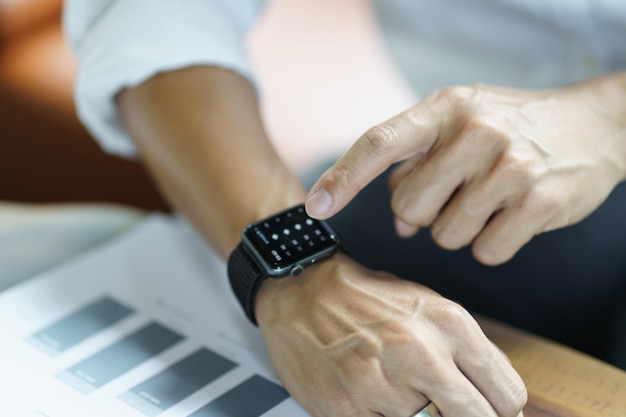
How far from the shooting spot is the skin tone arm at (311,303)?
0.52m

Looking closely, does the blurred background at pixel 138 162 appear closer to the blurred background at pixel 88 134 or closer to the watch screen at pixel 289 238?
the blurred background at pixel 88 134

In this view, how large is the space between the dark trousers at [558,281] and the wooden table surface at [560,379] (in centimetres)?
11

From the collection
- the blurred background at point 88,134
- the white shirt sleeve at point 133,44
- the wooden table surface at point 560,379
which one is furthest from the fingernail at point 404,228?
the blurred background at point 88,134

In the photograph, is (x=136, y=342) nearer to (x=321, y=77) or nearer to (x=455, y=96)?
(x=455, y=96)

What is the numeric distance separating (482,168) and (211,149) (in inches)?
9.6

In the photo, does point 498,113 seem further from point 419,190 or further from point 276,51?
point 276,51

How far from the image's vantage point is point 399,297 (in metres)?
0.57

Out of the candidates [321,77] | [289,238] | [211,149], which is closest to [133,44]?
[211,149]

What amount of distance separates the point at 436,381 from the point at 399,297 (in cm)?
8

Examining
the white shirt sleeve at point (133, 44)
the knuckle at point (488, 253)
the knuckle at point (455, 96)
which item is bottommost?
the knuckle at point (488, 253)


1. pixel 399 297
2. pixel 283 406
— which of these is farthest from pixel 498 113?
pixel 283 406

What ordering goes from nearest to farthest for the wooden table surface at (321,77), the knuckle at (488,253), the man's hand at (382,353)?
the man's hand at (382,353) → the knuckle at (488,253) → the wooden table surface at (321,77)

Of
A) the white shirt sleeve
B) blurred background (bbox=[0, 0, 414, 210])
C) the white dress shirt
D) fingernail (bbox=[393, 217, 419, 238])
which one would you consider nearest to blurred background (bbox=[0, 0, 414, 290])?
blurred background (bbox=[0, 0, 414, 210])

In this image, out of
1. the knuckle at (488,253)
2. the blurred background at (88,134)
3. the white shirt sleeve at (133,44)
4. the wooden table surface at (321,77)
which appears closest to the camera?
the knuckle at (488,253)
